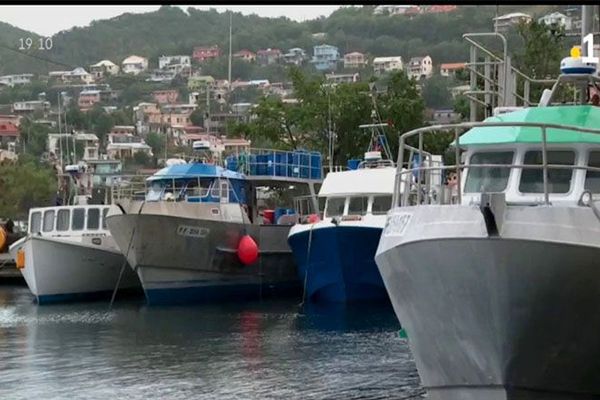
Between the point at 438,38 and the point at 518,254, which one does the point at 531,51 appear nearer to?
the point at 518,254

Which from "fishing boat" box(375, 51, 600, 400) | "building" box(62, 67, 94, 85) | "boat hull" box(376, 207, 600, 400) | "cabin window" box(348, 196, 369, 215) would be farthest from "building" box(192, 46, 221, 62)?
"boat hull" box(376, 207, 600, 400)

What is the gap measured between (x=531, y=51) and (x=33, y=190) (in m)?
38.7

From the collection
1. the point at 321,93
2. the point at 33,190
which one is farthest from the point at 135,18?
the point at 321,93

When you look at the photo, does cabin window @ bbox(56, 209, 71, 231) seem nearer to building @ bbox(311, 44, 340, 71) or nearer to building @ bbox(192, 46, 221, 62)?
building @ bbox(311, 44, 340, 71)

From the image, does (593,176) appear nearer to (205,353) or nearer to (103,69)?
(205,353)

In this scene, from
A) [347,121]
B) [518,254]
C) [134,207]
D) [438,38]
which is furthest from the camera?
[438,38]

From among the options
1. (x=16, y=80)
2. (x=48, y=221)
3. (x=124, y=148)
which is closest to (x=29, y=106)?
(x=16, y=80)

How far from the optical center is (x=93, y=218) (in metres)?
43.4

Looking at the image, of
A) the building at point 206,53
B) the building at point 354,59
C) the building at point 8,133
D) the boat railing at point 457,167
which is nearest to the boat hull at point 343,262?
the boat railing at point 457,167

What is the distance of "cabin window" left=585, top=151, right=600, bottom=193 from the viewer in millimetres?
18484

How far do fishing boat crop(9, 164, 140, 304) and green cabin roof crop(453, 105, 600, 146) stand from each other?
23945mm

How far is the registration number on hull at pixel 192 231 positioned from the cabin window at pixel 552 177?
70.0 ft

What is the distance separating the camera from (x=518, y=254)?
1667cm
